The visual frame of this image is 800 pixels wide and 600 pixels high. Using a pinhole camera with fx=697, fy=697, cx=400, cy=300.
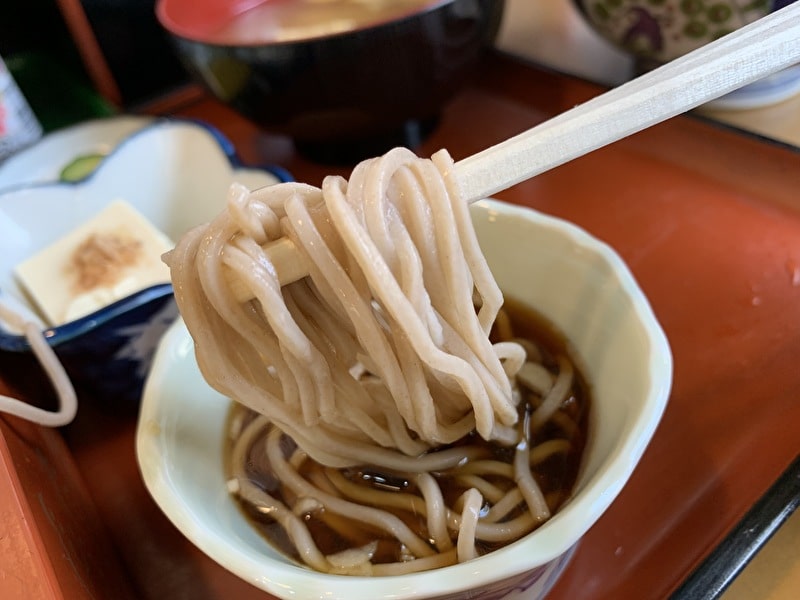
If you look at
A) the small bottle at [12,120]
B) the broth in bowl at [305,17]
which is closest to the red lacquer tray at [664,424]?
the broth in bowl at [305,17]

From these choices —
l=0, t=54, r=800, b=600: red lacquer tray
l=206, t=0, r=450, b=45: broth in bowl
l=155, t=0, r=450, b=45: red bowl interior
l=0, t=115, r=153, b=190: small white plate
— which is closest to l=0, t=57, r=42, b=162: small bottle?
l=0, t=115, r=153, b=190: small white plate

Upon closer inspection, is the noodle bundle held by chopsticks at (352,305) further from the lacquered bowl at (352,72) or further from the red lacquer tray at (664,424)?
the lacquered bowl at (352,72)

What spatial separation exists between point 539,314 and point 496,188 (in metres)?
0.36

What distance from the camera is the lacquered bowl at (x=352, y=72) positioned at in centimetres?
117

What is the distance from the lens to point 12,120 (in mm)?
1678

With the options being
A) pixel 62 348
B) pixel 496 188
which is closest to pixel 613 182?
pixel 496 188

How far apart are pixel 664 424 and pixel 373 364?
42 centimetres

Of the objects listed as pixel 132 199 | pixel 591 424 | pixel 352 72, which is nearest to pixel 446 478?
pixel 591 424

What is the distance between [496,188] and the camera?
648 mm

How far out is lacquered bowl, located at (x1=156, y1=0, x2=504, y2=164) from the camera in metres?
1.17

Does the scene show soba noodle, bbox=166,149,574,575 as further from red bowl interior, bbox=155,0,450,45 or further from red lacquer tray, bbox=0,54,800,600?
red bowl interior, bbox=155,0,450,45

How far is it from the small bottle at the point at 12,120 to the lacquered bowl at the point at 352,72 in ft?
1.71

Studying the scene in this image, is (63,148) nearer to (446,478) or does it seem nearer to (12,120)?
(12,120)

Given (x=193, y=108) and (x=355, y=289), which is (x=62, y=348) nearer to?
(x=355, y=289)
